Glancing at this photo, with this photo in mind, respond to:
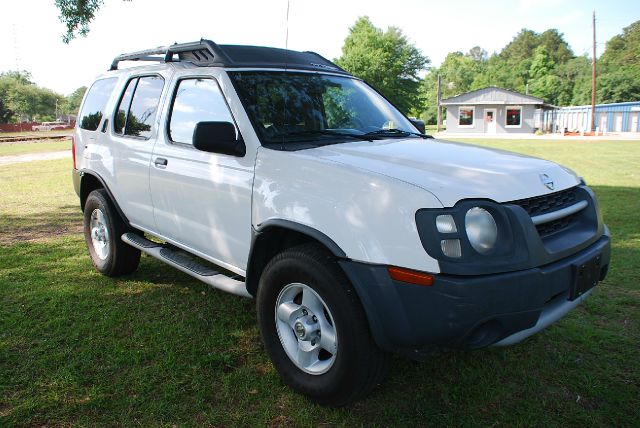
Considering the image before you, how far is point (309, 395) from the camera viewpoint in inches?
115

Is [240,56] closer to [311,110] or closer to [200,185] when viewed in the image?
[311,110]

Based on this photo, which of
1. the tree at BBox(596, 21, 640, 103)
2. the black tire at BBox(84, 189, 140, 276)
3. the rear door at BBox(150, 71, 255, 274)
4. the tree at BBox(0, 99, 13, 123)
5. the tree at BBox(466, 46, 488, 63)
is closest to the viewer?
the rear door at BBox(150, 71, 255, 274)

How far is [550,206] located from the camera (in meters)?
2.84

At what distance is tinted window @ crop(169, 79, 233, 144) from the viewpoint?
11.7 feet

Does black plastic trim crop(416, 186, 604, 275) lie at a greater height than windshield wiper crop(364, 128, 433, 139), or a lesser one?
lesser

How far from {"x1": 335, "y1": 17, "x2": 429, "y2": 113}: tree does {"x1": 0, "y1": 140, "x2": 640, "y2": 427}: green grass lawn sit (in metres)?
45.8

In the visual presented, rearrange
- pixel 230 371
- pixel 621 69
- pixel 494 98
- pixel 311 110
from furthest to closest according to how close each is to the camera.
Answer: pixel 621 69 → pixel 494 98 → pixel 311 110 → pixel 230 371

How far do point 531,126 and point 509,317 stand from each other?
4987 centimetres

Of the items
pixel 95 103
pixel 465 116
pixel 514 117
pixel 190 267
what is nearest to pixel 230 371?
pixel 190 267

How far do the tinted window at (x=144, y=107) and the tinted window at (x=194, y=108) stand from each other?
0.34 metres

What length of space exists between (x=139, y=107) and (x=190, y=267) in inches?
63.3

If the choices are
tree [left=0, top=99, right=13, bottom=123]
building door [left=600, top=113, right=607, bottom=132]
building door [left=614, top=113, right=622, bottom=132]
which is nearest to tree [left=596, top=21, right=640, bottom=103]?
building door [left=600, top=113, right=607, bottom=132]

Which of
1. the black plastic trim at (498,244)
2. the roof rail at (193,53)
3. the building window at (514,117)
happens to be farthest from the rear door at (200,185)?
the building window at (514,117)

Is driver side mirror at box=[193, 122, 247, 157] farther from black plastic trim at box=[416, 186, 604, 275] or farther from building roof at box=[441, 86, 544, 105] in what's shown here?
building roof at box=[441, 86, 544, 105]
